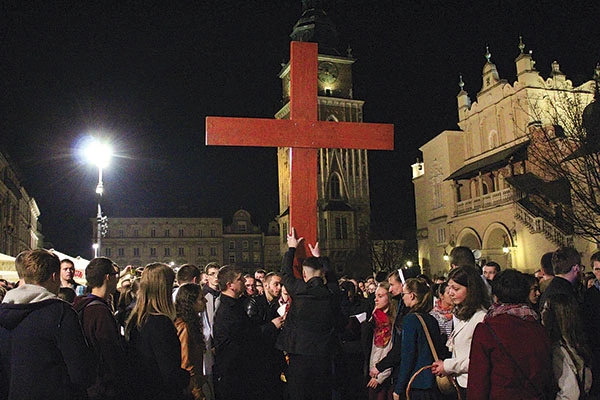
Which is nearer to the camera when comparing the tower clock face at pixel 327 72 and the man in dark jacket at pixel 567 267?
the man in dark jacket at pixel 567 267

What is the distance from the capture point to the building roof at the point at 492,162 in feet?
107

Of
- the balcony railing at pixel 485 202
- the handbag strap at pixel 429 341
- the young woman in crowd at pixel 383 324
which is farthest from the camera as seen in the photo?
the balcony railing at pixel 485 202

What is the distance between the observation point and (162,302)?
4.89 metres

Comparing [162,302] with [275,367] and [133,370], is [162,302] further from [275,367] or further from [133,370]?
[275,367]

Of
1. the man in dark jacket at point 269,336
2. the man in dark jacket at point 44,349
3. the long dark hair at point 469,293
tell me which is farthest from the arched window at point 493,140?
the man in dark jacket at point 44,349

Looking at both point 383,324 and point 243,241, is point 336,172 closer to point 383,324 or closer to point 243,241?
point 243,241

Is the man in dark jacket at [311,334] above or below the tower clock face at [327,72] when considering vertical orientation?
below

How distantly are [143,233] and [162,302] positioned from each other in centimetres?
8618

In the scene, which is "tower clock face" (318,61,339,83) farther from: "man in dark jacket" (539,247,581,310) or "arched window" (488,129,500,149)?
"man in dark jacket" (539,247,581,310)

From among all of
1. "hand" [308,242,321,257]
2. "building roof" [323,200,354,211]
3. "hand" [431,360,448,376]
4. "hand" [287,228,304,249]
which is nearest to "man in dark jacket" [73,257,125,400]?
"hand" [287,228,304,249]

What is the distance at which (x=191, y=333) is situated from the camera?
212 inches

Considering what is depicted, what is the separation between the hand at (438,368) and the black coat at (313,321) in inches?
51.2

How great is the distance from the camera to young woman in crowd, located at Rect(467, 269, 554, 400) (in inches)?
152

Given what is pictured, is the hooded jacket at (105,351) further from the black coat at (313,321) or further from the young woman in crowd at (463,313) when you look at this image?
the young woman in crowd at (463,313)
